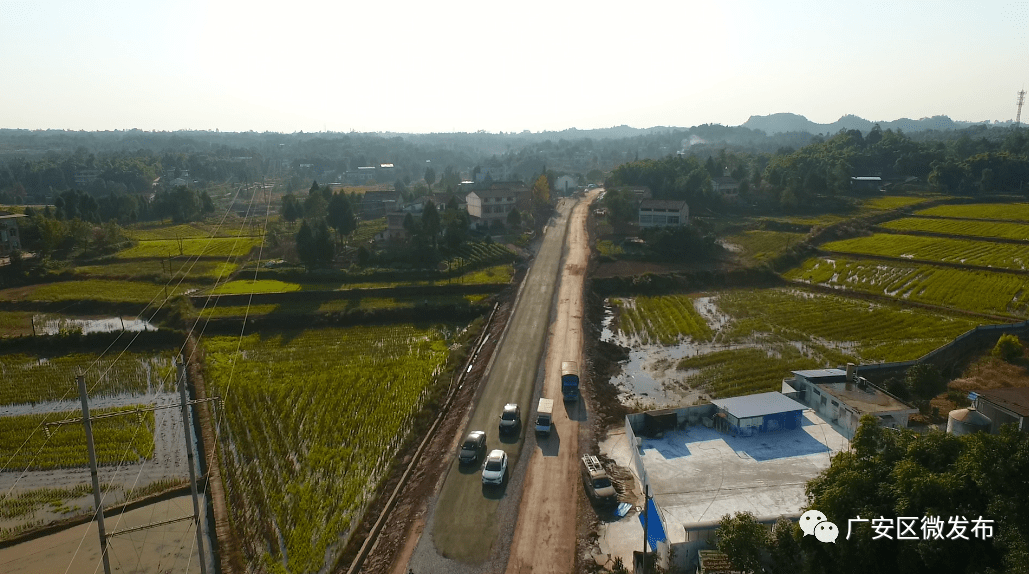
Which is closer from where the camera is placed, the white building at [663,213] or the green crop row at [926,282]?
the green crop row at [926,282]

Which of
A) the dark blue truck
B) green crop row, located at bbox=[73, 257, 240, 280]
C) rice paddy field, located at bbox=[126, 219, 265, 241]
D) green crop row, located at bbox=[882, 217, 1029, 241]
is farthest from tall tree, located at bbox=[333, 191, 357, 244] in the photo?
green crop row, located at bbox=[882, 217, 1029, 241]

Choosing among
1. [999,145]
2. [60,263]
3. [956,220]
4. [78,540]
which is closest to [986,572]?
[78,540]

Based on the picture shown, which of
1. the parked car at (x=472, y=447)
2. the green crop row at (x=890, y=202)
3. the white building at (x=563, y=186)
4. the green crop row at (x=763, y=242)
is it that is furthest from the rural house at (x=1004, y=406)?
the white building at (x=563, y=186)

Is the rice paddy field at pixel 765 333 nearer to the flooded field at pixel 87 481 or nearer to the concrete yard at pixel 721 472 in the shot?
the concrete yard at pixel 721 472

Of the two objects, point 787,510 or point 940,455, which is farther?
point 787,510

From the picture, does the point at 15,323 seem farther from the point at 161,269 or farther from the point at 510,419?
the point at 510,419

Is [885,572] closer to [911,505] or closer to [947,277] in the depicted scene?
[911,505]
